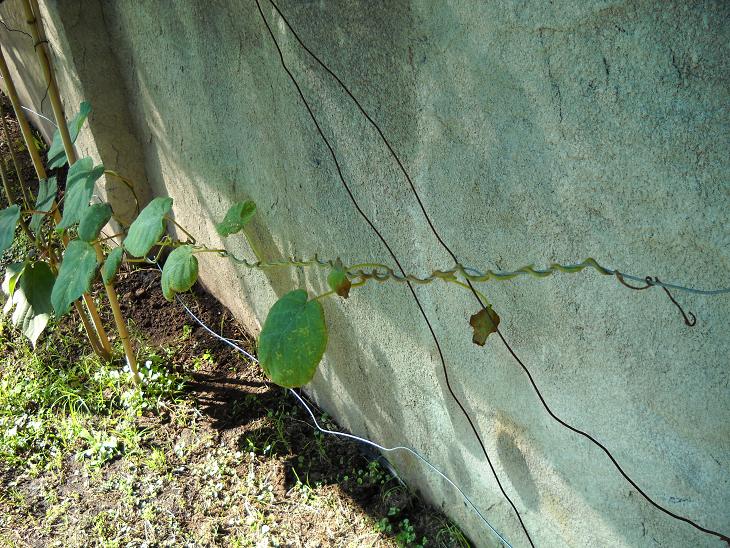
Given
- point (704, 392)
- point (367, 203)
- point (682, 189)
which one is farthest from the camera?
point (367, 203)

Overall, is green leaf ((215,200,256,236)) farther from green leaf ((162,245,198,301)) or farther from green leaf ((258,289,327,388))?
green leaf ((258,289,327,388))

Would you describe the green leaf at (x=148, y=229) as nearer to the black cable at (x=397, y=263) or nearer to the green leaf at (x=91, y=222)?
the green leaf at (x=91, y=222)

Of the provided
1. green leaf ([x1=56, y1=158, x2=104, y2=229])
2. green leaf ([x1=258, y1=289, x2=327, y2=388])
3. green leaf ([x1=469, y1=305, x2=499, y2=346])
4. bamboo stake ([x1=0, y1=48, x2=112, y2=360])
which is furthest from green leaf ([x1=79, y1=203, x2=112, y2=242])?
green leaf ([x1=469, y1=305, x2=499, y2=346])

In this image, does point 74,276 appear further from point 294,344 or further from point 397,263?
point 397,263

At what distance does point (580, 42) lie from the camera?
95 cm

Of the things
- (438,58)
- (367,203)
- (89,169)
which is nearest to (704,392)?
(438,58)

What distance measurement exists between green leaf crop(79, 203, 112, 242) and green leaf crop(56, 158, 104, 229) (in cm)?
2

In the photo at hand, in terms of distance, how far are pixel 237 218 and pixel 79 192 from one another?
432mm

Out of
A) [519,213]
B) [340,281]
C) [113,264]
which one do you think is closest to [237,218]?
[113,264]

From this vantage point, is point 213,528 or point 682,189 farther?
point 213,528

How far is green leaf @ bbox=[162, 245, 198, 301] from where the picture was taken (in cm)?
196

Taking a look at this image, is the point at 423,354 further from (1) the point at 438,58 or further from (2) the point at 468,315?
(1) the point at 438,58

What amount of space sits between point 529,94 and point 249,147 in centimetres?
108

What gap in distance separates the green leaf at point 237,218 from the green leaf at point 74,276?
1.17ft
